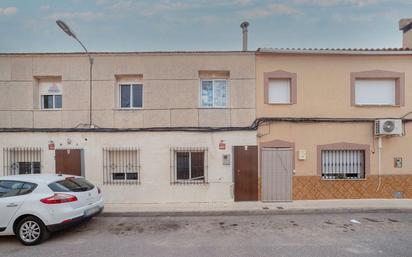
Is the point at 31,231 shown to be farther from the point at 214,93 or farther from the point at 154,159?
the point at 214,93

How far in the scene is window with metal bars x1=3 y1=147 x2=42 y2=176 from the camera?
310 inches

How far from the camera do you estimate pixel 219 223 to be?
601cm

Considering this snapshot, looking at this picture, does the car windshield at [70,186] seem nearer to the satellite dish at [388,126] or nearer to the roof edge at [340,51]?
the roof edge at [340,51]

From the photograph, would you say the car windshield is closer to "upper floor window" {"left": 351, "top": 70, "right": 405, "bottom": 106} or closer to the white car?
the white car

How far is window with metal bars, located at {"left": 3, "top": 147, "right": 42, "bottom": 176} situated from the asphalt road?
3.51 m

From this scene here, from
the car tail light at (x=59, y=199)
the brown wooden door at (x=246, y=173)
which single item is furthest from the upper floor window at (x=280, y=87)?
the car tail light at (x=59, y=199)

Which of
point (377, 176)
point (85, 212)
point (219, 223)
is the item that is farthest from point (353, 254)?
point (85, 212)

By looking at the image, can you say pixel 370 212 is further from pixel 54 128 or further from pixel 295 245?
pixel 54 128

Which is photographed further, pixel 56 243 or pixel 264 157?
pixel 264 157

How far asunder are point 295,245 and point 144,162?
17.6 ft

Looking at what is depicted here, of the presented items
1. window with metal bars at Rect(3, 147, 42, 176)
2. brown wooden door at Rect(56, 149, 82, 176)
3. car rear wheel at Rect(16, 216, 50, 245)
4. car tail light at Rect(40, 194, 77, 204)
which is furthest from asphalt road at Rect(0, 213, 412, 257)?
window with metal bars at Rect(3, 147, 42, 176)

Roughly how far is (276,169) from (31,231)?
7.02m

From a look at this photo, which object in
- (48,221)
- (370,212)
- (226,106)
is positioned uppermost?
(226,106)

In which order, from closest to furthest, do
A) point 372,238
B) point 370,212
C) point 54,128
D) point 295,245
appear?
point 295,245 → point 372,238 → point 370,212 → point 54,128
